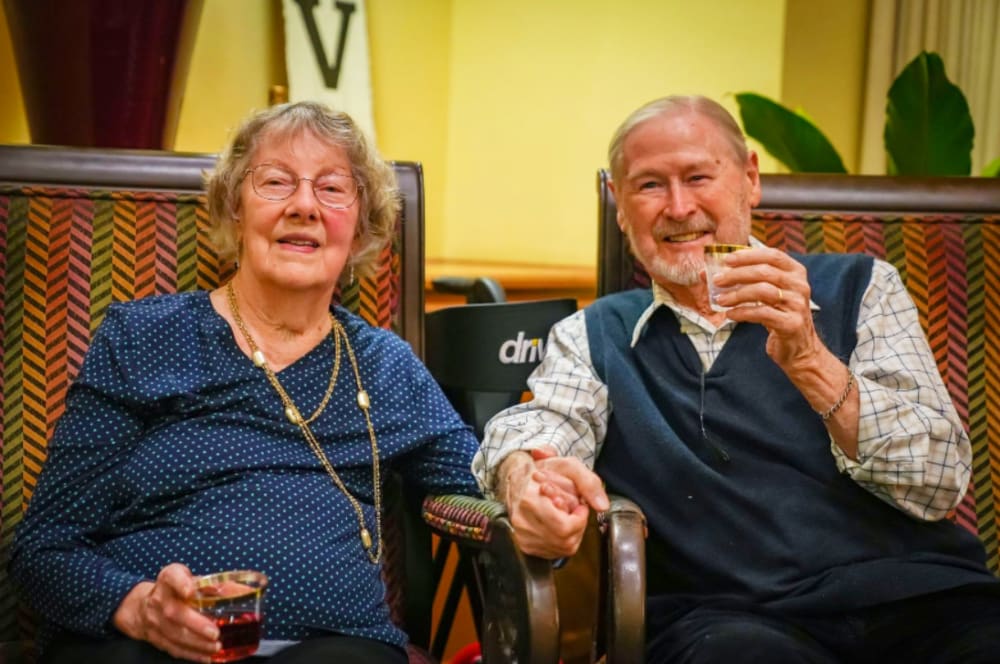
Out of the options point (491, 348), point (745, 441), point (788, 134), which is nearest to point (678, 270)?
point (745, 441)

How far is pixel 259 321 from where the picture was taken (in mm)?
1861

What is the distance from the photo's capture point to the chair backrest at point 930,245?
2098mm

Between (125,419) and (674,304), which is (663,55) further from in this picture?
(125,419)

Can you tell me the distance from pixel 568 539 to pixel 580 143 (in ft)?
8.21

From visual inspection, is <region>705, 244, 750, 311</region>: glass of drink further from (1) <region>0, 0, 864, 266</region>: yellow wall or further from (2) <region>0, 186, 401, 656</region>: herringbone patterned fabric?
(1) <region>0, 0, 864, 266</region>: yellow wall

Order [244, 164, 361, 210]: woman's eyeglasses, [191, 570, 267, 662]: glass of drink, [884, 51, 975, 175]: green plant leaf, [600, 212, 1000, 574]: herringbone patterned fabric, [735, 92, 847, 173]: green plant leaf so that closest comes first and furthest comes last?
[191, 570, 267, 662]: glass of drink < [244, 164, 361, 210]: woman's eyeglasses < [600, 212, 1000, 574]: herringbone patterned fabric < [884, 51, 975, 175]: green plant leaf < [735, 92, 847, 173]: green plant leaf

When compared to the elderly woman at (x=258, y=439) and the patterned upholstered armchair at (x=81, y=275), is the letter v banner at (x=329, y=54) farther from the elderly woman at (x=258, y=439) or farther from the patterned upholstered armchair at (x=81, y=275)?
the elderly woman at (x=258, y=439)

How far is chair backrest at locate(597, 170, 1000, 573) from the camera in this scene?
82.6 inches

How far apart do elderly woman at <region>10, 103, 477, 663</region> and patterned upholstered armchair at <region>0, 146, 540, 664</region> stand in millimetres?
93

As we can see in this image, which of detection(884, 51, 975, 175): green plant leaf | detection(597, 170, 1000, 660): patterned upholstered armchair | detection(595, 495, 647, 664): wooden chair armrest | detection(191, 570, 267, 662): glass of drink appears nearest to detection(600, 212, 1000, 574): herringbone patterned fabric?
detection(597, 170, 1000, 660): patterned upholstered armchair

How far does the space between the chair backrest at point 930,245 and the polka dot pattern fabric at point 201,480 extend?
1.98 feet

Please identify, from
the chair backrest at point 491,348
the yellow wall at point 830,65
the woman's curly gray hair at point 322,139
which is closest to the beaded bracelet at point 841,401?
the chair backrest at point 491,348

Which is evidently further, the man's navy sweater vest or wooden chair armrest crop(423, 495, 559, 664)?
the man's navy sweater vest

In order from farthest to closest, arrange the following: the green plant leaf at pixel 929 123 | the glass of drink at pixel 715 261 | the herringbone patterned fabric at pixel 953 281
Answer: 1. the green plant leaf at pixel 929 123
2. the herringbone patterned fabric at pixel 953 281
3. the glass of drink at pixel 715 261
